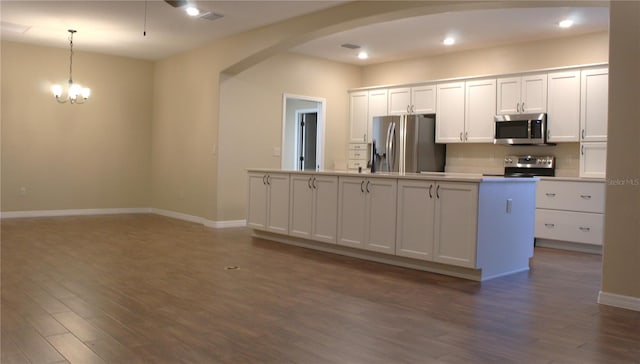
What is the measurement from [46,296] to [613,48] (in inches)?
173

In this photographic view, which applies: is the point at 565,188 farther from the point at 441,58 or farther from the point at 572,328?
the point at 572,328

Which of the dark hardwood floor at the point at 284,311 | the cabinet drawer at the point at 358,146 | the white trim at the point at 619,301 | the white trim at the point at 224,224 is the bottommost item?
the dark hardwood floor at the point at 284,311

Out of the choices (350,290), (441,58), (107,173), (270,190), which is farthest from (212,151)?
(350,290)

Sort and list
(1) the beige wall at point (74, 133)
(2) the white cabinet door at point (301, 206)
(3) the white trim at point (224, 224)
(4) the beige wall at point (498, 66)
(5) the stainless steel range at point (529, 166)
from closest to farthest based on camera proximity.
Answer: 1. (2) the white cabinet door at point (301, 206)
2. (4) the beige wall at point (498, 66)
3. (5) the stainless steel range at point (529, 166)
4. (3) the white trim at point (224, 224)
5. (1) the beige wall at point (74, 133)

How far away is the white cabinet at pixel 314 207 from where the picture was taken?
573 centimetres

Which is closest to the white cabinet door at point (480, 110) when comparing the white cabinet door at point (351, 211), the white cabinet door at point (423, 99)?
the white cabinet door at point (423, 99)

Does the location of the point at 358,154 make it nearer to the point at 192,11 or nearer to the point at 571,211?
the point at 571,211

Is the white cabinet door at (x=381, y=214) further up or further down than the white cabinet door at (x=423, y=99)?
further down

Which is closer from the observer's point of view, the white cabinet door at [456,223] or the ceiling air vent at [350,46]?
the white cabinet door at [456,223]

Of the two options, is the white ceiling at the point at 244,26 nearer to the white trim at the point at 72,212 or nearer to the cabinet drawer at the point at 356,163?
the cabinet drawer at the point at 356,163

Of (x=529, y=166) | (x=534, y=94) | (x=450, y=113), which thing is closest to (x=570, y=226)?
(x=529, y=166)

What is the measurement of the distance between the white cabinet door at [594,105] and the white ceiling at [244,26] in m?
0.61

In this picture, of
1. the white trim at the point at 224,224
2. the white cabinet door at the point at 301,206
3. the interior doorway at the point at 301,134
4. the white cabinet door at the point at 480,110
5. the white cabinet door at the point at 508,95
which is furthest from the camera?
the interior doorway at the point at 301,134

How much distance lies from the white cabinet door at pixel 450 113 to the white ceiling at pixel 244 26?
62 centimetres
